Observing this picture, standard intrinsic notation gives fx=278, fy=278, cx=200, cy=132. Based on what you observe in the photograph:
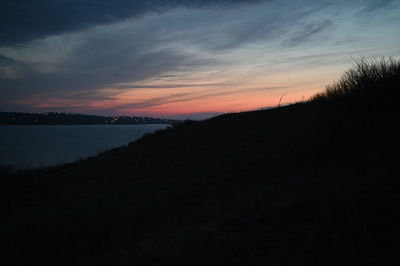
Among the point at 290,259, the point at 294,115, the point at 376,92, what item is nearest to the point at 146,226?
the point at 290,259

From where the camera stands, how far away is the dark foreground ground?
4.37m

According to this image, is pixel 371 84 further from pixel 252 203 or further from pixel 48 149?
pixel 48 149

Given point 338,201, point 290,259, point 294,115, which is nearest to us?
point 290,259

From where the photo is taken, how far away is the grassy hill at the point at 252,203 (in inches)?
174

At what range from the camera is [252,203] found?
22.2 ft

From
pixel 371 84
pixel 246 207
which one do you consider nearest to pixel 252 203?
pixel 246 207

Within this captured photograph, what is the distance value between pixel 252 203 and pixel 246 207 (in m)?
0.27

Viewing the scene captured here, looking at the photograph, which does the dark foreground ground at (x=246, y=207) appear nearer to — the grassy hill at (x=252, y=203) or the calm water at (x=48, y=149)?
the grassy hill at (x=252, y=203)

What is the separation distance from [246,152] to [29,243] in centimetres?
979

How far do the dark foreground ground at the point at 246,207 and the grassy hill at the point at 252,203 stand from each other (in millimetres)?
30

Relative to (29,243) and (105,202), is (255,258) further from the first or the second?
(105,202)

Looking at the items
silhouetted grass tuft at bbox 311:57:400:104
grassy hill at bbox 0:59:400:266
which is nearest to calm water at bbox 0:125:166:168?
grassy hill at bbox 0:59:400:266

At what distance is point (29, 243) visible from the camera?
24.3 feet

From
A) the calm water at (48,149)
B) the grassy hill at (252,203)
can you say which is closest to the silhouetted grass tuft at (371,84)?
the grassy hill at (252,203)
